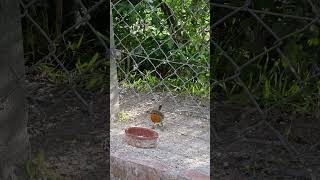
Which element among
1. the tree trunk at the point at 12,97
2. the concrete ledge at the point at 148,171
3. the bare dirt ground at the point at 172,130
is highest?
the tree trunk at the point at 12,97

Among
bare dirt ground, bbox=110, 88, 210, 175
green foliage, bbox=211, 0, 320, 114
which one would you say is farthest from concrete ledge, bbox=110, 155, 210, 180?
green foliage, bbox=211, 0, 320, 114

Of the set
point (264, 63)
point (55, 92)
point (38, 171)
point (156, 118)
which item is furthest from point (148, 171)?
point (55, 92)

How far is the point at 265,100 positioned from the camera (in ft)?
5.24

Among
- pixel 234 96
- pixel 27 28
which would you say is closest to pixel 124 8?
pixel 234 96

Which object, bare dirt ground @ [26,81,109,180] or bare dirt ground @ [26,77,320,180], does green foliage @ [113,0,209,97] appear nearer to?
bare dirt ground @ [26,77,320,180]

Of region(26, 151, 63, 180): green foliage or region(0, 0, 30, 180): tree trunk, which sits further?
region(26, 151, 63, 180): green foliage

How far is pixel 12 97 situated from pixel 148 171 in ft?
1.57

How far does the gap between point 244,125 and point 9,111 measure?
82 cm

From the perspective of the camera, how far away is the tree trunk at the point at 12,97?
0.89 meters

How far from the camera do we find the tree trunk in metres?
0.89

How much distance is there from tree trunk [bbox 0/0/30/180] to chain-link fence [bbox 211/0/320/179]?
1.57 feet

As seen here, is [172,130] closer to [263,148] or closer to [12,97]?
[263,148]

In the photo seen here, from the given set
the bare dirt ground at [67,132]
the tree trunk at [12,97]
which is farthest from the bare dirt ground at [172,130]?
the tree trunk at [12,97]

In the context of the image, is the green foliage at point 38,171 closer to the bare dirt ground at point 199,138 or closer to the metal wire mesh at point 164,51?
the bare dirt ground at point 199,138
